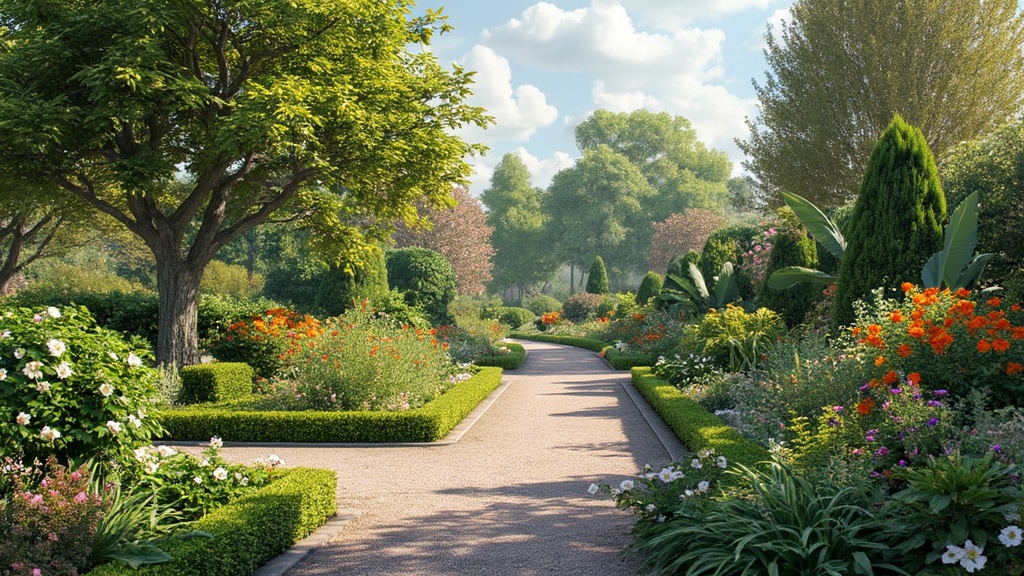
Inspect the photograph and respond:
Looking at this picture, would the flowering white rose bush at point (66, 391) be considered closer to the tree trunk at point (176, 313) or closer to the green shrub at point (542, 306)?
the tree trunk at point (176, 313)

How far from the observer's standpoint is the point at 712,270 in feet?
77.6

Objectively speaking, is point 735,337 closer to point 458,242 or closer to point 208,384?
point 208,384

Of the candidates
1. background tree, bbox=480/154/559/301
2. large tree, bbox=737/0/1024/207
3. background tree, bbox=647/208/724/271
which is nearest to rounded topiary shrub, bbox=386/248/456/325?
large tree, bbox=737/0/1024/207

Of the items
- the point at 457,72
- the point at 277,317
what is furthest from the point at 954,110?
the point at 277,317

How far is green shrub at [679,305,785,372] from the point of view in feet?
41.4

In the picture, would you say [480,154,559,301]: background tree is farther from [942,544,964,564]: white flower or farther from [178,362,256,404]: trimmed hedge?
[942,544,964,564]: white flower

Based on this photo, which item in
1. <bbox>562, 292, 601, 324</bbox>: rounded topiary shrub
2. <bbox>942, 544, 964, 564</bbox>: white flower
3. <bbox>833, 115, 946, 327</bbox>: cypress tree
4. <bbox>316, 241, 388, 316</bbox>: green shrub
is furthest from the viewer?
<bbox>562, 292, 601, 324</bbox>: rounded topiary shrub

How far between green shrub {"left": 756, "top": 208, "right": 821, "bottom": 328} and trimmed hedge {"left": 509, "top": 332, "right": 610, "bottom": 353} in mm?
10437

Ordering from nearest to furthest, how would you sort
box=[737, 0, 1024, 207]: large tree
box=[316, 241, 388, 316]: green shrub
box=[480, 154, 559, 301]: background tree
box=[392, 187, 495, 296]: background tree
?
box=[737, 0, 1024, 207]: large tree → box=[316, 241, 388, 316]: green shrub → box=[392, 187, 495, 296]: background tree → box=[480, 154, 559, 301]: background tree

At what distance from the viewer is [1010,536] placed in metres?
3.28

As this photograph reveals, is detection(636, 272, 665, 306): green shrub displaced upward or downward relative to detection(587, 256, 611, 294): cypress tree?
downward

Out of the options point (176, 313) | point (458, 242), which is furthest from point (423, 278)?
point (458, 242)

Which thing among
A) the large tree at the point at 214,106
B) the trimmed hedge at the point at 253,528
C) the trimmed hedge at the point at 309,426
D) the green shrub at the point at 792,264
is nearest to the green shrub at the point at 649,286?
the green shrub at the point at 792,264

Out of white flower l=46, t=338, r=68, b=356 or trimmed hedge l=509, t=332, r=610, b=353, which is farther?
trimmed hedge l=509, t=332, r=610, b=353
